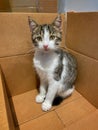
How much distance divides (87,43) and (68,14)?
281 mm

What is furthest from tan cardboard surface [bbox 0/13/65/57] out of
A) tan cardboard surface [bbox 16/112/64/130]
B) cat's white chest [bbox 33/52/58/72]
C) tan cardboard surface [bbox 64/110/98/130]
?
tan cardboard surface [bbox 64/110/98/130]

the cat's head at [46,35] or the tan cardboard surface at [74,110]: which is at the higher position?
the cat's head at [46,35]

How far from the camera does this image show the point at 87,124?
0.66 m

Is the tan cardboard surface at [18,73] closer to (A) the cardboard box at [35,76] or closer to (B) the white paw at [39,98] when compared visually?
(A) the cardboard box at [35,76]

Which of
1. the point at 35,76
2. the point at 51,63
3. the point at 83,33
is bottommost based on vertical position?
the point at 35,76

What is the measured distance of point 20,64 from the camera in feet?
2.68

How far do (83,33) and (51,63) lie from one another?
27cm

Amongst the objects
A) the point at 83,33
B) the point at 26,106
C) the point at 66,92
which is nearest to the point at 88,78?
the point at 66,92

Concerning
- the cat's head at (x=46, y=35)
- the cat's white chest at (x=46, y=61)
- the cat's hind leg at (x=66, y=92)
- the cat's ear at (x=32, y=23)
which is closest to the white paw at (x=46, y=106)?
the cat's hind leg at (x=66, y=92)

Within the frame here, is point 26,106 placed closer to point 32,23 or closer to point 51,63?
point 51,63

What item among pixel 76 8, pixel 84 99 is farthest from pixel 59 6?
pixel 84 99

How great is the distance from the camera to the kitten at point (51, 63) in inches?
25.9

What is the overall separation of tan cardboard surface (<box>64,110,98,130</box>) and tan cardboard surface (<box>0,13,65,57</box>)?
1.76ft

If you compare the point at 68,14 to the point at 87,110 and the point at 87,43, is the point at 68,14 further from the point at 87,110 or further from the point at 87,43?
the point at 87,110
